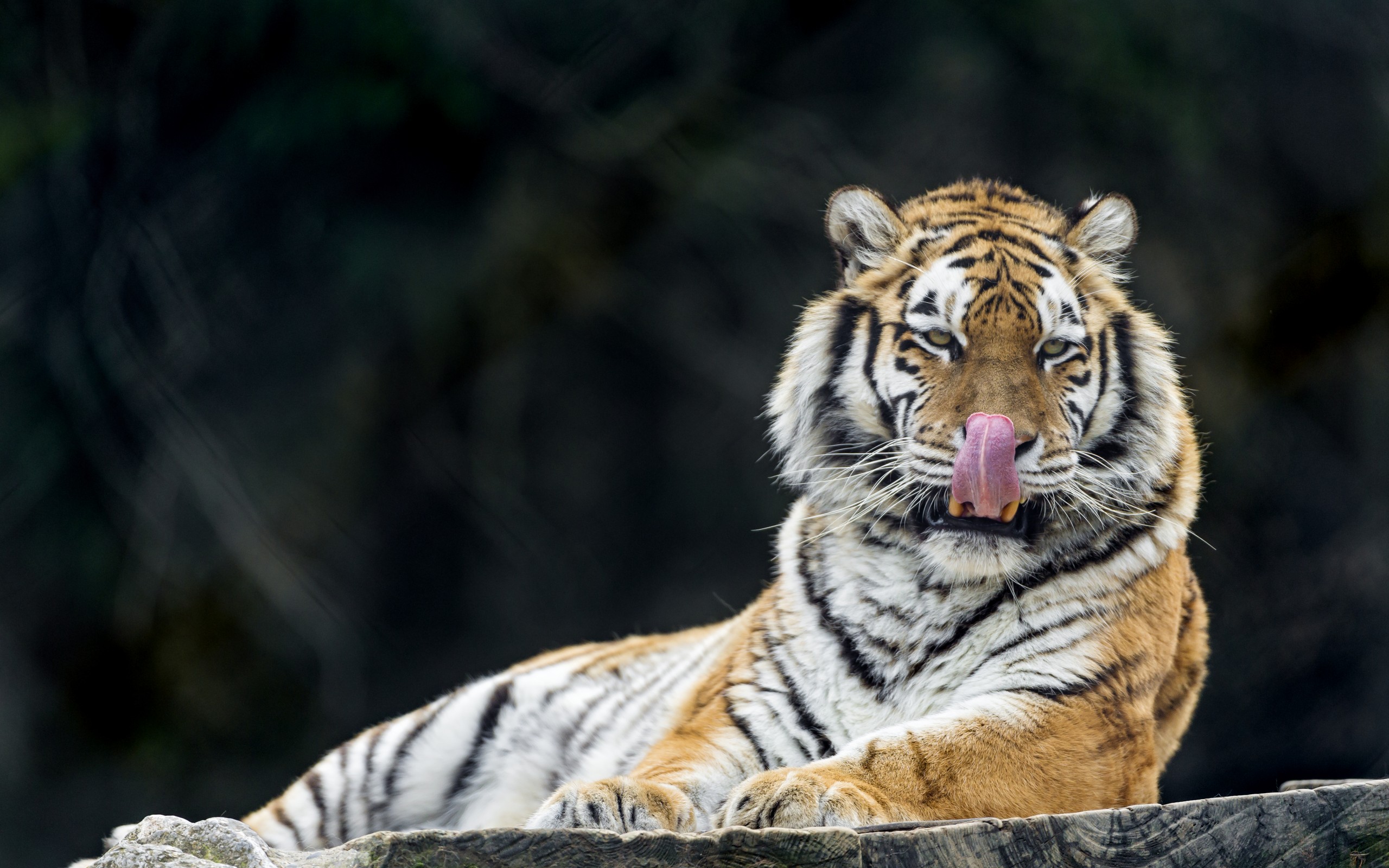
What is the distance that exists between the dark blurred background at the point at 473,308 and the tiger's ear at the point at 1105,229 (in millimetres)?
755

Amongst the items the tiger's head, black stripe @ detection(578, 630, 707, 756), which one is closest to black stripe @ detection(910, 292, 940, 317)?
the tiger's head

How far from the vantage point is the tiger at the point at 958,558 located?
1210 mm

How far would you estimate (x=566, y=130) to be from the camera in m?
2.36

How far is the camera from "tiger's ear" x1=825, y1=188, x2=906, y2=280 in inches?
61.5

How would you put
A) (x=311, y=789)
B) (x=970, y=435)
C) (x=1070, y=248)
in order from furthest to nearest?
1. (x=311, y=789)
2. (x=1070, y=248)
3. (x=970, y=435)

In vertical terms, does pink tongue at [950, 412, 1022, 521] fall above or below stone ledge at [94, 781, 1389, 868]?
above

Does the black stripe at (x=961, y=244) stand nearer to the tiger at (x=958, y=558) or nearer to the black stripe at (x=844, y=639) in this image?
the tiger at (x=958, y=558)

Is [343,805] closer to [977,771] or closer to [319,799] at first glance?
[319,799]

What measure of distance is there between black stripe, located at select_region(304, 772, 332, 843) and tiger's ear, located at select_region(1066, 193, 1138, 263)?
1304 millimetres

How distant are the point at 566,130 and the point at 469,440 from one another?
2.00ft

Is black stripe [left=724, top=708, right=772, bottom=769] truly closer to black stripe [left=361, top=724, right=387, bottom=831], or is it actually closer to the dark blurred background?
black stripe [left=361, top=724, right=387, bottom=831]

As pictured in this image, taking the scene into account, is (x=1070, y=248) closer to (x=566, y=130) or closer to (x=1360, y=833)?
(x=1360, y=833)

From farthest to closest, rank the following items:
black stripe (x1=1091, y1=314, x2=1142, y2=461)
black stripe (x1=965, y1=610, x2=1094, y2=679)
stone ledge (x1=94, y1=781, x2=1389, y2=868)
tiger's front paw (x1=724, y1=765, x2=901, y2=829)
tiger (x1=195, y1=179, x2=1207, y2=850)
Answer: black stripe (x1=1091, y1=314, x2=1142, y2=461)
black stripe (x1=965, y1=610, x2=1094, y2=679)
tiger (x1=195, y1=179, x2=1207, y2=850)
tiger's front paw (x1=724, y1=765, x2=901, y2=829)
stone ledge (x1=94, y1=781, x2=1389, y2=868)

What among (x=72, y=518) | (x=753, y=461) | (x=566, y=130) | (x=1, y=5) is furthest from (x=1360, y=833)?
(x=1, y=5)
